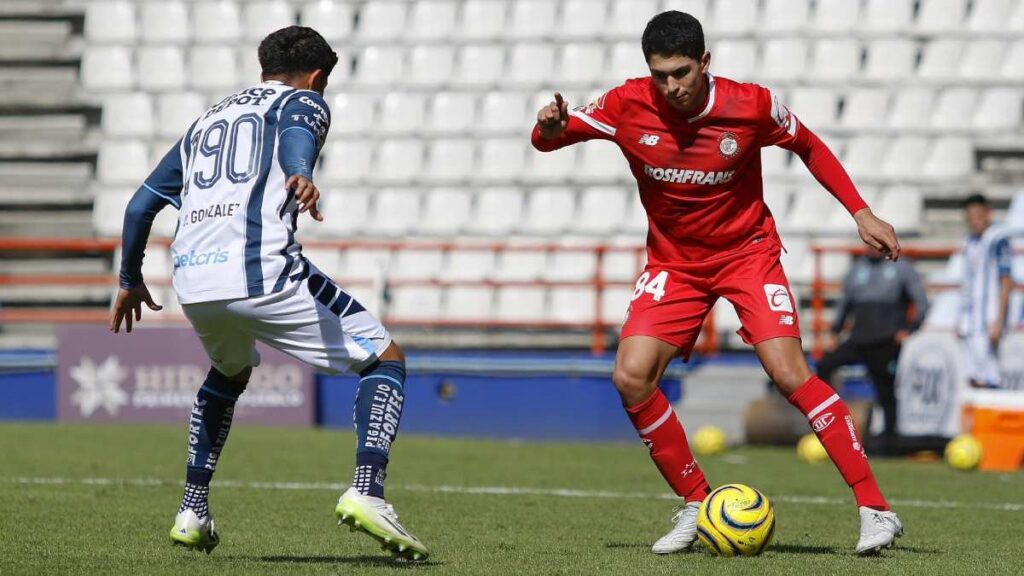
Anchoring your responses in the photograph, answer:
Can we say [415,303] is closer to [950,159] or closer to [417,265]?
[417,265]

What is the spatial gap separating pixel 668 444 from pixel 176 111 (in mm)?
12593

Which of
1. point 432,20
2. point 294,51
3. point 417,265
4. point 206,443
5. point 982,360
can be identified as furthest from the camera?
point 432,20

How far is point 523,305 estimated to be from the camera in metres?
15.8

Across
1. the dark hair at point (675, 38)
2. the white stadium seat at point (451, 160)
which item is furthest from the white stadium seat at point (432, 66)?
the dark hair at point (675, 38)

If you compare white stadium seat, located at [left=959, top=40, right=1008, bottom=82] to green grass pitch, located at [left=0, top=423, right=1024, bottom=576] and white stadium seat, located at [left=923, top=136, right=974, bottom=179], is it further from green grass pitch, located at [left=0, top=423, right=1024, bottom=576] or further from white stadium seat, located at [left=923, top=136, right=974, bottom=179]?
green grass pitch, located at [left=0, top=423, right=1024, bottom=576]

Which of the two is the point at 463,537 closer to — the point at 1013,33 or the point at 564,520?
the point at 564,520

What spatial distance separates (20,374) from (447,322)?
430 centimetres

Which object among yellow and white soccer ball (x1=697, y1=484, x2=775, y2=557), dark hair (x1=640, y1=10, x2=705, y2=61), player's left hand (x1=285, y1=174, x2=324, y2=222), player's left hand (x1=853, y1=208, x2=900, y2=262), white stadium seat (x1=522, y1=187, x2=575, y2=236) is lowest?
yellow and white soccer ball (x1=697, y1=484, x2=775, y2=557)

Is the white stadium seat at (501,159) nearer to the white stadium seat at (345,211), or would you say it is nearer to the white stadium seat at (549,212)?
the white stadium seat at (549,212)

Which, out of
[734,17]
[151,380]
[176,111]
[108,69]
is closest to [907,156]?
[734,17]

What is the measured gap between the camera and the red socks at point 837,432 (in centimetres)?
614

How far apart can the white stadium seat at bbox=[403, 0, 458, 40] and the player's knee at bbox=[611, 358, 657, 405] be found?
38.6ft

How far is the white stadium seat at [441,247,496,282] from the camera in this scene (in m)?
16.1

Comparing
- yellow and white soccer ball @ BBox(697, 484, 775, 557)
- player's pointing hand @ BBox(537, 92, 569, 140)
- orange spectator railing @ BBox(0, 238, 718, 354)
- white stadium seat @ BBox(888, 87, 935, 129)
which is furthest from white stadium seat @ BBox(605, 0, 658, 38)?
yellow and white soccer ball @ BBox(697, 484, 775, 557)
